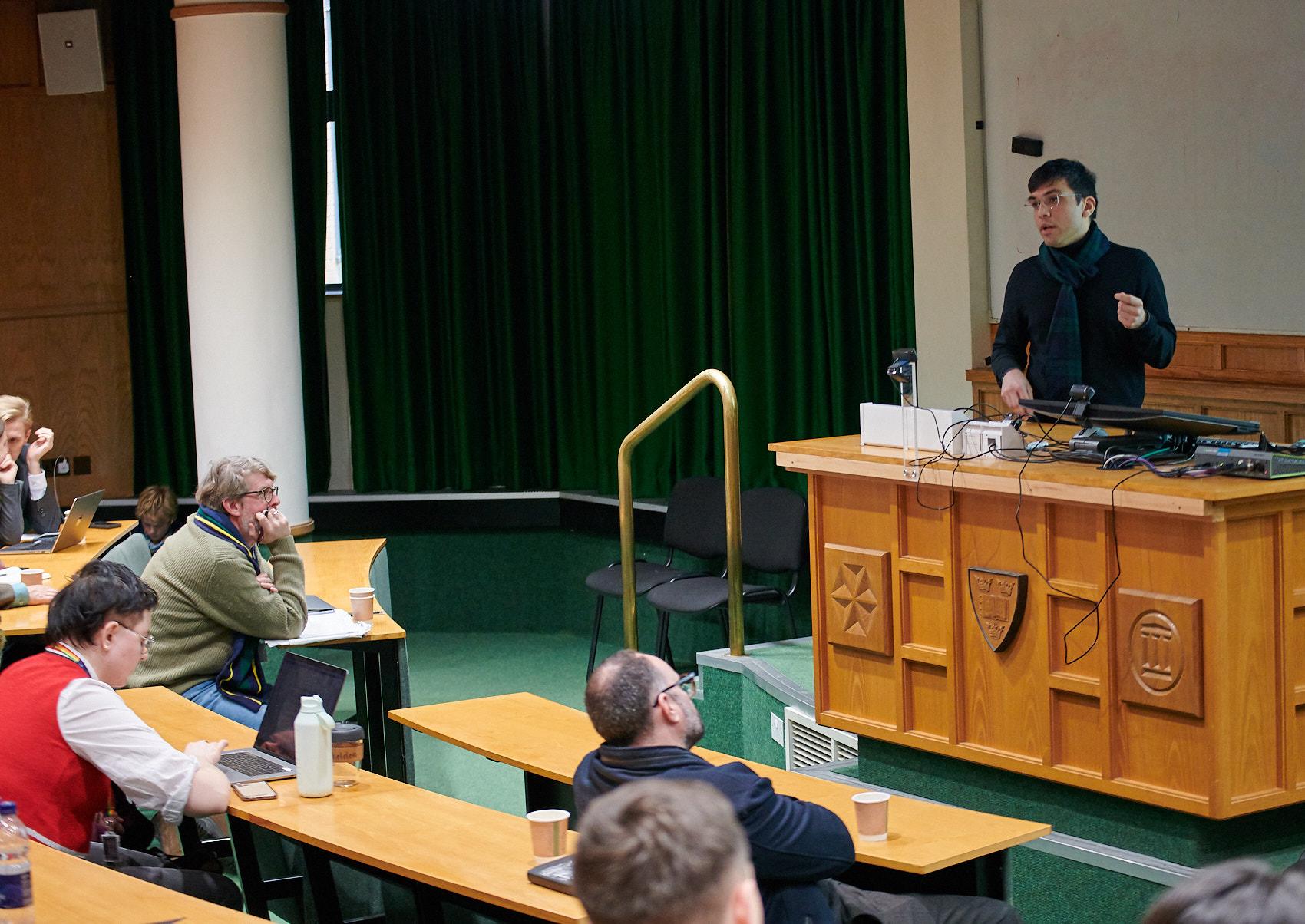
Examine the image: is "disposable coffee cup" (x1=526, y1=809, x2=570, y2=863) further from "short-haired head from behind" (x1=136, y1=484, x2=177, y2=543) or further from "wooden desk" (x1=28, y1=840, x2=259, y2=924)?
"short-haired head from behind" (x1=136, y1=484, x2=177, y2=543)

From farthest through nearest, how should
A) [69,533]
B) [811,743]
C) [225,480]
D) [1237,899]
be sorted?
1. [69,533]
2. [811,743]
3. [225,480]
4. [1237,899]

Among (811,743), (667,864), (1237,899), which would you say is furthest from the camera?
(811,743)

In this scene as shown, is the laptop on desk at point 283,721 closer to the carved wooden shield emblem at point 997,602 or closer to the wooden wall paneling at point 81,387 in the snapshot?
the carved wooden shield emblem at point 997,602

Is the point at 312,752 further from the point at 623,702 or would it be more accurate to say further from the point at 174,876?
the point at 623,702

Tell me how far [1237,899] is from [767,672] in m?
4.17

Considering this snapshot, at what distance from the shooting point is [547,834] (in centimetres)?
309

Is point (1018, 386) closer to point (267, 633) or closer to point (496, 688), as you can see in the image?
point (267, 633)

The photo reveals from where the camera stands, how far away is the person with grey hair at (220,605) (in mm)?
4734

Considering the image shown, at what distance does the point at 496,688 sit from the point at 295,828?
12.4 ft

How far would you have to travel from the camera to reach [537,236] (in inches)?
328

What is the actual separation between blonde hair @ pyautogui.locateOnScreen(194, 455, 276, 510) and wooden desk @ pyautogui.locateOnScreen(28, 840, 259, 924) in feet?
5.84

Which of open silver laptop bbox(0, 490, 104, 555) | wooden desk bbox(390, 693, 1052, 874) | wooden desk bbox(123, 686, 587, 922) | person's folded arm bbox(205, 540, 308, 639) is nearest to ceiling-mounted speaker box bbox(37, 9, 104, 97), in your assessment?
open silver laptop bbox(0, 490, 104, 555)

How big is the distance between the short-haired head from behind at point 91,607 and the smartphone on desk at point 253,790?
1.40 feet

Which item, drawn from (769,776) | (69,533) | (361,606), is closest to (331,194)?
(69,533)
